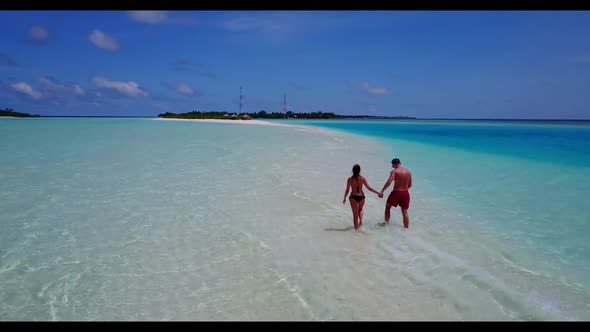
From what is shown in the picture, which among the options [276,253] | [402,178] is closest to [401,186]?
[402,178]

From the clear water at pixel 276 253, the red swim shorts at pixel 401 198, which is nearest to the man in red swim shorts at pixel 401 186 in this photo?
the red swim shorts at pixel 401 198

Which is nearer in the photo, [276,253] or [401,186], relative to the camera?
[276,253]

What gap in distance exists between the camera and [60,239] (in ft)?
20.2

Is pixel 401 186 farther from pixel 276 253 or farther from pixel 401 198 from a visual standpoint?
pixel 276 253

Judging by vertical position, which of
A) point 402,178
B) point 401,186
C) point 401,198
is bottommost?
point 401,198

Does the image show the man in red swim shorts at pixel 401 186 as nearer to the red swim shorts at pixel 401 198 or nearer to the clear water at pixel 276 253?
the red swim shorts at pixel 401 198

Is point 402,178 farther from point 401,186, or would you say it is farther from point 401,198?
point 401,198

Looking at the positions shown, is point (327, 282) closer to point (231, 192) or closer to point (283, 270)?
point (283, 270)

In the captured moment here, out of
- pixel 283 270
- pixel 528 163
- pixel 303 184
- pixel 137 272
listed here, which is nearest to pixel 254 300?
pixel 283 270

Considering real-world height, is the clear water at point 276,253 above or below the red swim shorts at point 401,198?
below

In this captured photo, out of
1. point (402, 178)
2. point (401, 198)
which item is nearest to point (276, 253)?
point (401, 198)

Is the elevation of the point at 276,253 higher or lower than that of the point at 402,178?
lower

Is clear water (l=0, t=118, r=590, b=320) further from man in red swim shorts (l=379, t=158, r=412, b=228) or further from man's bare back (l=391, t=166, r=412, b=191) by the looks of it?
man's bare back (l=391, t=166, r=412, b=191)

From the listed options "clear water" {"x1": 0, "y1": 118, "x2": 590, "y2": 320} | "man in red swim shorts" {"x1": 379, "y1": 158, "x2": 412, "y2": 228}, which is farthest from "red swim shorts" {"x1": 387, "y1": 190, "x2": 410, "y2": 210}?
"clear water" {"x1": 0, "y1": 118, "x2": 590, "y2": 320}
